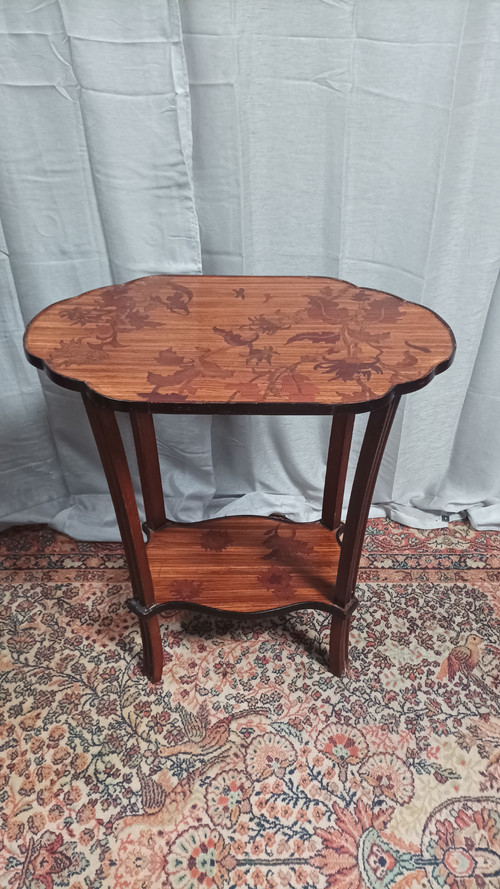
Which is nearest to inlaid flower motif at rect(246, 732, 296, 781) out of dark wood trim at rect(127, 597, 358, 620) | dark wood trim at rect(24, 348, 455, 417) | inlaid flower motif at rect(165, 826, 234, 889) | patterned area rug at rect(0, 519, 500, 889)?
patterned area rug at rect(0, 519, 500, 889)

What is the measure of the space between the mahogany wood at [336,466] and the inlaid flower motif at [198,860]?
2.28 feet

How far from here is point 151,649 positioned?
4.33 ft

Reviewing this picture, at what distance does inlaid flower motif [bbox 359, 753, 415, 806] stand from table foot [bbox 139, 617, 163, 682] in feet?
1.57

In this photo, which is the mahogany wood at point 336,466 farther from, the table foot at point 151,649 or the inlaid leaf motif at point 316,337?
the table foot at point 151,649

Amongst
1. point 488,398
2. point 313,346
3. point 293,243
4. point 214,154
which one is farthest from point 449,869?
point 214,154

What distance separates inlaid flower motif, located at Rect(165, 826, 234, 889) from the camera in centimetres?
105

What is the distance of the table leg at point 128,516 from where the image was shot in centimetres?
103

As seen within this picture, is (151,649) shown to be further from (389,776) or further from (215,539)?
(389,776)

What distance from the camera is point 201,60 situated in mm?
1275

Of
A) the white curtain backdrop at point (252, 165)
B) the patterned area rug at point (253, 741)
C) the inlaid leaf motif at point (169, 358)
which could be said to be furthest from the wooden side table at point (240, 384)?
the white curtain backdrop at point (252, 165)

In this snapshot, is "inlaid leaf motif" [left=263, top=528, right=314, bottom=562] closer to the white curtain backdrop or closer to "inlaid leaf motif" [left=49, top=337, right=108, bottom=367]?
the white curtain backdrop

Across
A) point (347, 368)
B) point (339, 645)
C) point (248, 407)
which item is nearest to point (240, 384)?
point (248, 407)

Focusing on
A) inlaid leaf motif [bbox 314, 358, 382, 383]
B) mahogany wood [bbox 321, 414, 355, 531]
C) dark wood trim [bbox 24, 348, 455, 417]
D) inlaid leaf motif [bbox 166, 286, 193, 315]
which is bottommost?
mahogany wood [bbox 321, 414, 355, 531]

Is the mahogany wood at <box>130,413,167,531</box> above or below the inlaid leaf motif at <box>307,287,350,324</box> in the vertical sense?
below
